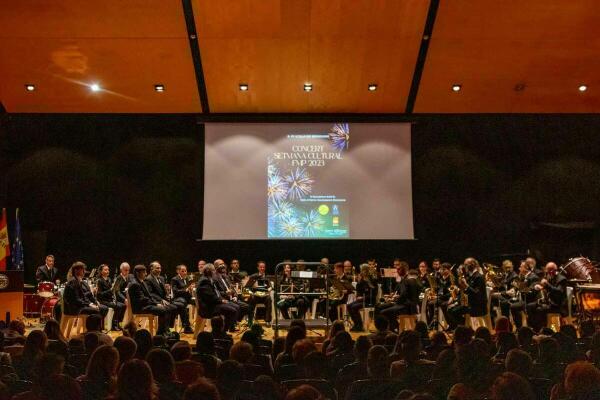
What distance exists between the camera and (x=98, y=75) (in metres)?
12.5

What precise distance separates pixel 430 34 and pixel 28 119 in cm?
882

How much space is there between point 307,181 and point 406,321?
424 centimetres

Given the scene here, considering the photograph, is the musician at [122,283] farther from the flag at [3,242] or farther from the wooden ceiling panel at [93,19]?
the wooden ceiling panel at [93,19]

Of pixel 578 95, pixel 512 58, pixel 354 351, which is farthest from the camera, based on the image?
pixel 578 95

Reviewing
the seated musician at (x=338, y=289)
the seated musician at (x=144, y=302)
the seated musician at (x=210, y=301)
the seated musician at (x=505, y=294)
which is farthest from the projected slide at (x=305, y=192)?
the seated musician at (x=144, y=302)

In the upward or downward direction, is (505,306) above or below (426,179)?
below

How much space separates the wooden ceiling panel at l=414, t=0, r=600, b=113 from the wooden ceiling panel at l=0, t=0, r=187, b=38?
4721mm

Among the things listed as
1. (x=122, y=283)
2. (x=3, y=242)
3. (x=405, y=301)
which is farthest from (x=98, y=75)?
(x=405, y=301)

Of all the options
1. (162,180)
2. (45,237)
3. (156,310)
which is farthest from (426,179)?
(45,237)

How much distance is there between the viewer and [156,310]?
9.69m

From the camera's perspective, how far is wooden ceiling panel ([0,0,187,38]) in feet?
35.8

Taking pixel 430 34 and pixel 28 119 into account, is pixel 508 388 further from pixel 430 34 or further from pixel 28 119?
pixel 28 119

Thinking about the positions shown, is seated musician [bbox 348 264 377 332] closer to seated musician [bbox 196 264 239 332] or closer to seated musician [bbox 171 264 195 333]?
seated musician [bbox 196 264 239 332]

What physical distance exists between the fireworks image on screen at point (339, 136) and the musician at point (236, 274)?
321cm
